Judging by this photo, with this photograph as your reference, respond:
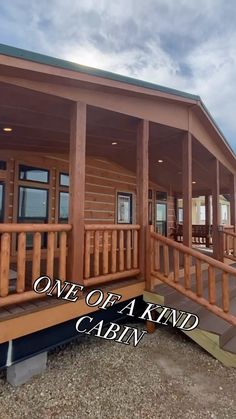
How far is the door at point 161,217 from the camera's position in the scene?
32.7 feet

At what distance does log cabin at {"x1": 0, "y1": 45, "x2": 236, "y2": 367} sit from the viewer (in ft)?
9.06

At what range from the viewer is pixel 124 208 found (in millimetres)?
7891

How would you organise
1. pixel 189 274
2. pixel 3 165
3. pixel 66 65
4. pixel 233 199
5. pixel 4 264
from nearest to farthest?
pixel 4 264 < pixel 66 65 < pixel 189 274 < pixel 3 165 < pixel 233 199

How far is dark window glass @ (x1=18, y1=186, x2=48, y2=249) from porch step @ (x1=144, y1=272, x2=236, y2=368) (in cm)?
277

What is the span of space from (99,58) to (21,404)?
69.1ft

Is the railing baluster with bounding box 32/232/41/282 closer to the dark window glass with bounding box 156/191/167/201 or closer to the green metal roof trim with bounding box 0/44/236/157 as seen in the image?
the green metal roof trim with bounding box 0/44/236/157

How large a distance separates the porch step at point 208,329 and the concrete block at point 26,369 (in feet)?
5.19

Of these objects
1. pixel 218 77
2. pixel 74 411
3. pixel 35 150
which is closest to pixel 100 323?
pixel 74 411

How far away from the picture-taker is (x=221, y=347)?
3156 mm

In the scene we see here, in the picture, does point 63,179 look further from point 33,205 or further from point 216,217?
point 216,217

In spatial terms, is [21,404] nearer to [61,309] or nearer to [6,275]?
[61,309]

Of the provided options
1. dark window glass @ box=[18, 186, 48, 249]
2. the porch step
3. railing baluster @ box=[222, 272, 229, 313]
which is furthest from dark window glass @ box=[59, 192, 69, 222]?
railing baluster @ box=[222, 272, 229, 313]

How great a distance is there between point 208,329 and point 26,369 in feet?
6.64

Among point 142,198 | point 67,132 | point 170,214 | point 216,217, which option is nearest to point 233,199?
point 216,217
